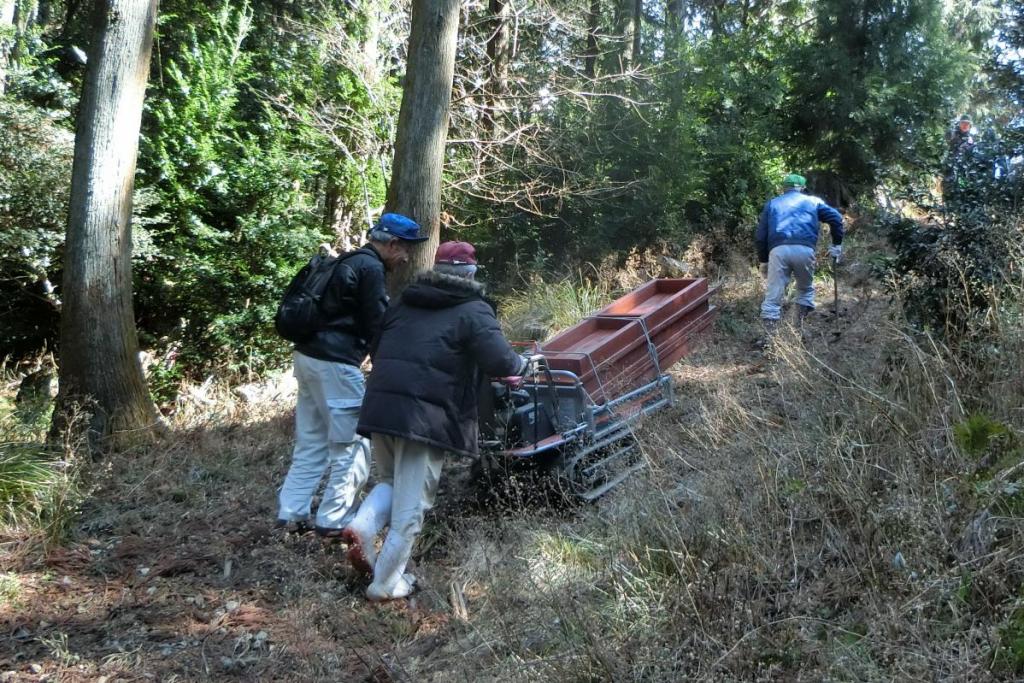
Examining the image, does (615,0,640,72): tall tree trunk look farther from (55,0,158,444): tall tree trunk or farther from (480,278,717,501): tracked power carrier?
(55,0,158,444): tall tree trunk

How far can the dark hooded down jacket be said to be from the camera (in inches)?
196

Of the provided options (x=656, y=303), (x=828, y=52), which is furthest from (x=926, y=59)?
(x=656, y=303)

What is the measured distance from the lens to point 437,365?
197 inches

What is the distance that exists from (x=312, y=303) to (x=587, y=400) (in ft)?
6.71

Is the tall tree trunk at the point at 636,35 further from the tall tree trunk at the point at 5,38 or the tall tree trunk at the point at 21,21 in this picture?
the tall tree trunk at the point at 21,21

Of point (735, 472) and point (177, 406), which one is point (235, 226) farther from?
point (735, 472)

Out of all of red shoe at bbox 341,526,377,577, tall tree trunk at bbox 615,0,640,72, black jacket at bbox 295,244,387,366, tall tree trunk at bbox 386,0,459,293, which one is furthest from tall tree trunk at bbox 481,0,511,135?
red shoe at bbox 341,526,377,577

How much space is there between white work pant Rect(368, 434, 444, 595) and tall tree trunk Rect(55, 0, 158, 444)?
3.77m

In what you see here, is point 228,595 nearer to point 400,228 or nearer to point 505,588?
point 505,588

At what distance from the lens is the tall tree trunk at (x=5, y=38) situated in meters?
13.4

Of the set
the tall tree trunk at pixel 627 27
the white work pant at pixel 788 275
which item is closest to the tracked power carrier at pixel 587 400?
the white work pant at pixel 788 275

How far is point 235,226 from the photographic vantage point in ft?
38.9

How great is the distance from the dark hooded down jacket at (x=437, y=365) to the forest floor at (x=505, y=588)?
2.76ft

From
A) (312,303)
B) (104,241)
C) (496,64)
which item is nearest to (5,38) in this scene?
(496,64)
